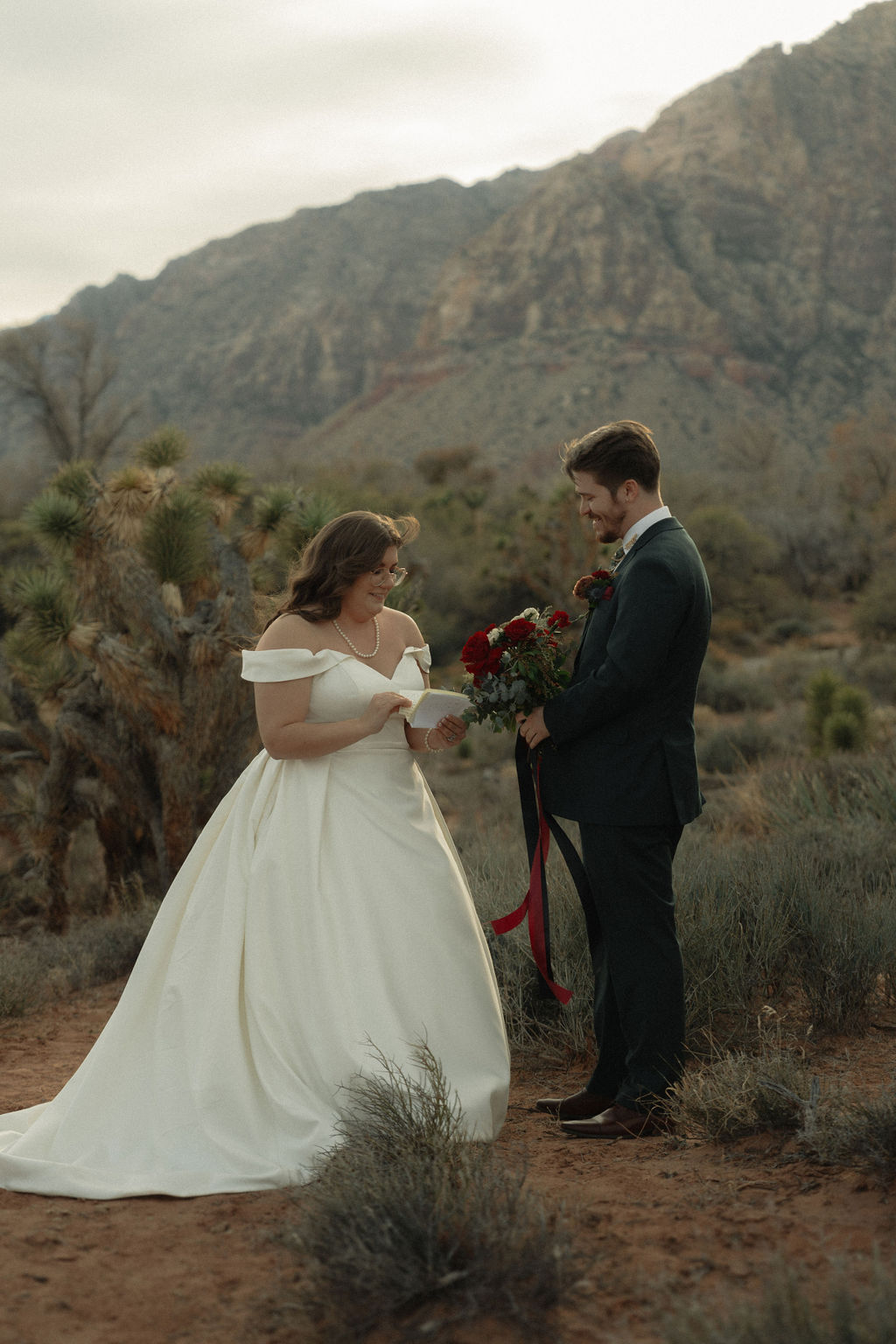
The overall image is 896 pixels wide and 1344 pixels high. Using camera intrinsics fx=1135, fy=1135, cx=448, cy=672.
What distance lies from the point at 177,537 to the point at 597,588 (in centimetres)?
549

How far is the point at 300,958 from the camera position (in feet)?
11.7

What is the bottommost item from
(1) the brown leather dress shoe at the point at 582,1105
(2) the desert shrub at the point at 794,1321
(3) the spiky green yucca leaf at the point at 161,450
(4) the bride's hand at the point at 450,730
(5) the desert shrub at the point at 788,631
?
(5) the desert shrub at the point at 788,631

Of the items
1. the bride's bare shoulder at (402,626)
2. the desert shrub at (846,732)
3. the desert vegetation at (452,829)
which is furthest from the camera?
the desert shrub at (846,732)

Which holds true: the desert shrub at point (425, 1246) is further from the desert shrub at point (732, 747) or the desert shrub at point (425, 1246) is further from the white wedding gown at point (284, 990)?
the desert shrub at point (732, 747)

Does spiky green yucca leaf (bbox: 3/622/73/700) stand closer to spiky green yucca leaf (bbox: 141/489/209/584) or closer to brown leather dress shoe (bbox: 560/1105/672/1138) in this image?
spiky green yucca leaf (bbox: 141/489/209/584)

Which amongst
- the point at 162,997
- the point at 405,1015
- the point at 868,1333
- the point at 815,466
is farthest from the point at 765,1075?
the point at 815,466

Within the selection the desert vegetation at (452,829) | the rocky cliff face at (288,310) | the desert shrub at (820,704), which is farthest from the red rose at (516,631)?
the rocky cliff face at (288,310)

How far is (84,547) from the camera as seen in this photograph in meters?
8.25

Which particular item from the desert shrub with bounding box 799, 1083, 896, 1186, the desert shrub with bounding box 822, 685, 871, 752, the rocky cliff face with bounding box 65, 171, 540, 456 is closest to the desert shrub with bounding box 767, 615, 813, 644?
the desert shrub with bounding box 822, 685, 871, 752

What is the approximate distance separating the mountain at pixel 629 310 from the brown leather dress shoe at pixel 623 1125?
4703cm

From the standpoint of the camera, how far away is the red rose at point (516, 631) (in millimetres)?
3576

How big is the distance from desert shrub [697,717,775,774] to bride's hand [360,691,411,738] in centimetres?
896

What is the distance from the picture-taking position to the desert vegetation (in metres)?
2.57

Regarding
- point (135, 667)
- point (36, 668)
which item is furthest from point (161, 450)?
point (135, 667)
